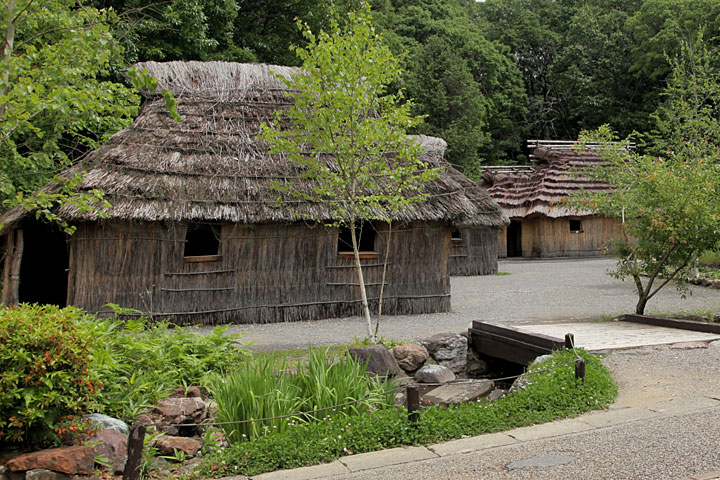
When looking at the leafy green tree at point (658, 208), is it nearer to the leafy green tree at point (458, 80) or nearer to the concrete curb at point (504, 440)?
the concrete curb at point (504, 440)

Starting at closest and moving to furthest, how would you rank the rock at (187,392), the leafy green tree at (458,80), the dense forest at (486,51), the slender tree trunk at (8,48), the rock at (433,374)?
the slender tree trunk at (8,48) → the rock at (187,392) → the rock at (433,374) → the dense forest at (486,51) → the leafy green tree at (458,80)

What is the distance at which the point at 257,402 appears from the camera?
5426 mm

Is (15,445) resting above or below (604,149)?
below

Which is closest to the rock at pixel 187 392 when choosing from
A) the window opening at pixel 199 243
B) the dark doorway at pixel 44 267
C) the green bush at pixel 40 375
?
the green bush at pixel 40 375

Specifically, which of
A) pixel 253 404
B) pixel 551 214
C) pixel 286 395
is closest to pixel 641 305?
pixel 286 395

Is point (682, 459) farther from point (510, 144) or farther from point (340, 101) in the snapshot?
point (510, 144)

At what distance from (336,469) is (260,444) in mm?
717

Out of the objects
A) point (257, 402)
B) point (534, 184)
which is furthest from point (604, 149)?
point (534, 184)

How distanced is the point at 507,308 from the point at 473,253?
28.7 ft

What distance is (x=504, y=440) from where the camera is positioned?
200 inches

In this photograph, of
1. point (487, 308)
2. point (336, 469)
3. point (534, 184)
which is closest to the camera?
point (336, 469)

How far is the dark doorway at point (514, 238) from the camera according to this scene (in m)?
29.9

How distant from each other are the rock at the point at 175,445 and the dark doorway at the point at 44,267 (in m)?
9.09

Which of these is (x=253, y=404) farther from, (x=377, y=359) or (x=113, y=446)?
(x=377, y=359)
